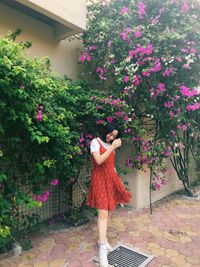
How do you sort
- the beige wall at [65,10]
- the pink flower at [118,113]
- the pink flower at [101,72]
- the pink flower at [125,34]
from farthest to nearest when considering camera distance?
the pink flower at [101,72]
the pink flower at [125,34]
the pink flower at [118,113]
the beige wall at [65,10]

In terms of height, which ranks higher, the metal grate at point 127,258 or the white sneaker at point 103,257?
the white sneaker at point 103,257

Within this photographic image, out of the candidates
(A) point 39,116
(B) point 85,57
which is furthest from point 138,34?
(A) point 39,116

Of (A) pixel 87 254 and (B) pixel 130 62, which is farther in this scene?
(B) pixel 130 62

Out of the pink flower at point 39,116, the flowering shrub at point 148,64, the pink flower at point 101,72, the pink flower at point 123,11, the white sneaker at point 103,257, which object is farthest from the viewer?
the pink flower at point 101,72

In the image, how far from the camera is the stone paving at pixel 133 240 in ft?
11.8

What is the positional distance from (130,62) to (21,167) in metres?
2.58

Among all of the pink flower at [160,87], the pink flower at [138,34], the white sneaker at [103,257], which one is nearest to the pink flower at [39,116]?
the white sneaker at [103,257]

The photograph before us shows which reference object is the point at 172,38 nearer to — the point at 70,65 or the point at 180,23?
the point at 180,23

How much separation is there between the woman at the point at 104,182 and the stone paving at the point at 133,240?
17.4 inches

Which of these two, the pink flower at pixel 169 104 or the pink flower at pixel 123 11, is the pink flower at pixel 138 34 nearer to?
the pink flower at pixel 123 11

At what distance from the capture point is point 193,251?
3924 mm

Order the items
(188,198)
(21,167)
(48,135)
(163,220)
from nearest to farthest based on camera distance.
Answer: (48,135) < (21,167) < (163,220) < (188,198)

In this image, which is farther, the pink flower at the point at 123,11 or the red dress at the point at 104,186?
the pink flower at the point at 123,11

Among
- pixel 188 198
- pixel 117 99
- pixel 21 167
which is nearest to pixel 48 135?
pixel 21 167
